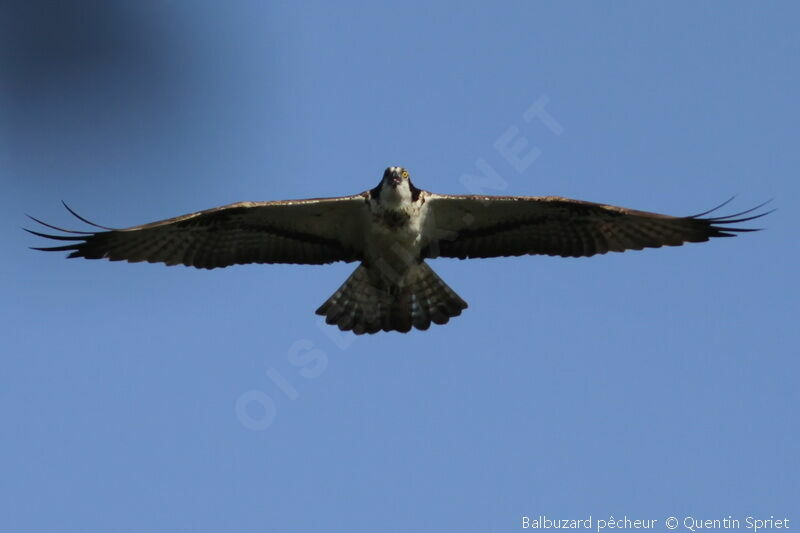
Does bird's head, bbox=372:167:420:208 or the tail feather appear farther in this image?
the tail feather

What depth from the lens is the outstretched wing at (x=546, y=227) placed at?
543 inches

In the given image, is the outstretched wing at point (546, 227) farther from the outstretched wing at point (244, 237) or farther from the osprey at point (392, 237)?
the outstretched wing at point (244, 237)

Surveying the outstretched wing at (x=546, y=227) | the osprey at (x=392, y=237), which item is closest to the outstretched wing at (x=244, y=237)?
the osprey at (x=392, y=237)

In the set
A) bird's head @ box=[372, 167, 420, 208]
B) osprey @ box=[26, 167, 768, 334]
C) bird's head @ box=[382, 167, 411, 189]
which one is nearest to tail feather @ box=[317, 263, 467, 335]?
osprey @ box=[26, 167, 768, 334]

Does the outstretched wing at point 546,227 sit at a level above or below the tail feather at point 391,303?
above

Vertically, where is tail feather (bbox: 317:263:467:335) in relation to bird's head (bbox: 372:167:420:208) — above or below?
below

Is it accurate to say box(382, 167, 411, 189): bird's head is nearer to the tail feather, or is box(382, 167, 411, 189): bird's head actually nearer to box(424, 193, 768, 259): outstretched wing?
box(424, 193, 768, 259): outstretched wing

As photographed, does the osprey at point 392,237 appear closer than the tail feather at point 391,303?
Yes

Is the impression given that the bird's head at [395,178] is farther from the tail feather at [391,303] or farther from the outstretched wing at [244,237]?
the tail feather at [391,303]

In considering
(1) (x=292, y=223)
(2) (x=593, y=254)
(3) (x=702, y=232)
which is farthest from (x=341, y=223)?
(3) (x=702, y=232)

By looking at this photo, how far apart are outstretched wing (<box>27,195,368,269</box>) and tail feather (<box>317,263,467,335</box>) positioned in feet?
1.25

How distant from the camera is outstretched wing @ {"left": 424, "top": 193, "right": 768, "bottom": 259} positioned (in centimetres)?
1380

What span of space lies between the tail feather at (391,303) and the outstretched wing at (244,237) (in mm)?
381

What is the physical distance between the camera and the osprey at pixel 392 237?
44.8 feet
